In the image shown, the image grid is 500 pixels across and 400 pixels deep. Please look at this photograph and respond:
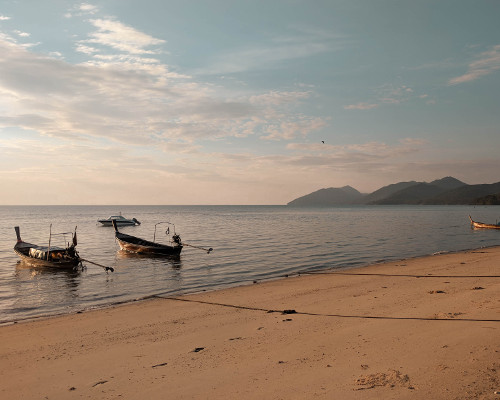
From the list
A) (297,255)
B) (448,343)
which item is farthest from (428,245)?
(448,343)

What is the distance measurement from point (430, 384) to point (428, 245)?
120 ft

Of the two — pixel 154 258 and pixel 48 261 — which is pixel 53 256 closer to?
pixel 48 261

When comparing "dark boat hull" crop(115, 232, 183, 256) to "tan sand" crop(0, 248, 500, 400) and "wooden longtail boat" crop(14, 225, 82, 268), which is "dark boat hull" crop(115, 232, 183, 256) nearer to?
"wooden longtail boat" crop(14, 225, 82, 268)

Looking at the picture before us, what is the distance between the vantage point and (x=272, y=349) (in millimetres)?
8914

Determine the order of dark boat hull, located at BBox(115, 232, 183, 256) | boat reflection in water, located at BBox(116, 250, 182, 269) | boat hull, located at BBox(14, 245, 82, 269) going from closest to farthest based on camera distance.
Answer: boat hull, located at BBox(14, 245, 82, 269), boat reflection in water, located at BBox(116, 250, 182, 269), dark boat hull, located at BBox(115, 232, 183, 256)

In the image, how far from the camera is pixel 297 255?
3266 centimetres

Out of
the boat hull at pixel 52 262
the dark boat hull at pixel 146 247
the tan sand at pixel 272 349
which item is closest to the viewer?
the tan sand at pixel 272 349

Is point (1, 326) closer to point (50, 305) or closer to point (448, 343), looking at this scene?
point (50, 305)

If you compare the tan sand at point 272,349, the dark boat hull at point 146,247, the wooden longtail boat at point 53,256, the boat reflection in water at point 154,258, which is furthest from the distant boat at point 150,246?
the tan sand at point 272,349

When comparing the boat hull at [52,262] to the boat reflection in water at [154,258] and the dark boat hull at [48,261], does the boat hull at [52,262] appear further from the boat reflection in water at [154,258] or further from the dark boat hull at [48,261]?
the boat reflection in water at [154,258]

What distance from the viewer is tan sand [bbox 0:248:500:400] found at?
6.75m

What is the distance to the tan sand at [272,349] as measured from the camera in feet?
22.1

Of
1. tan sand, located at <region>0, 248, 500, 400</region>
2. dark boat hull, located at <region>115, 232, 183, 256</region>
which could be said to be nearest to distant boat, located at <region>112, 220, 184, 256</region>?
dark boat hull, located at <region>115, 232, 183, 256</region>

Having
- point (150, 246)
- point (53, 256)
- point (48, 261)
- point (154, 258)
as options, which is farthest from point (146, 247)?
point (48, 261)
